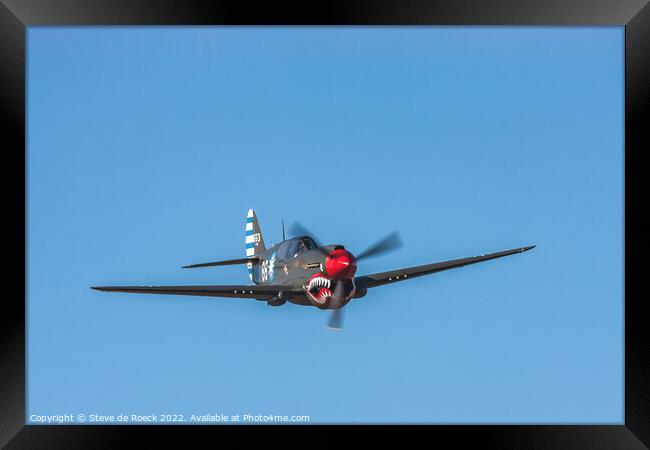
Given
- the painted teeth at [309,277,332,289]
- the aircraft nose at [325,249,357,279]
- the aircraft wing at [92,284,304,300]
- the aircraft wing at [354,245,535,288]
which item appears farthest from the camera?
the aircraft wing at [354,245,535,288]

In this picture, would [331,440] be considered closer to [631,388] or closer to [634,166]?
[631,388]

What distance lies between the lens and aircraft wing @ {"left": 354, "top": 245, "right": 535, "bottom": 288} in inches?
949

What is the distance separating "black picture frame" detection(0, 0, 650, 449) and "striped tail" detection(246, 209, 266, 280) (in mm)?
19066

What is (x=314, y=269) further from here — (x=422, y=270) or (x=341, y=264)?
(x=422, y=270)

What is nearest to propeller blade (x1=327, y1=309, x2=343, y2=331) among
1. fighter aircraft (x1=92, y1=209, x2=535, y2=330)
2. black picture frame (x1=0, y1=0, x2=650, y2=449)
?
fighter aircraft (x1=92, y1=209, x2=535, y2=330)

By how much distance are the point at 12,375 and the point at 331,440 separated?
6779 mm

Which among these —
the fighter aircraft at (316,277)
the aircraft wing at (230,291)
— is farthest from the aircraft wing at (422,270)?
the aircraft wing at (230,291)

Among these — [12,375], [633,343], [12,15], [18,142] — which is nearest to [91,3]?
[12,15]

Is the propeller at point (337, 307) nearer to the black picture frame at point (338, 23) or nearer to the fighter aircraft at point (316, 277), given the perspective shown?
the fighter aircraft at point (316, 277)

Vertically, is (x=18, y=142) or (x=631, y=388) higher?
(x=18, y=142)

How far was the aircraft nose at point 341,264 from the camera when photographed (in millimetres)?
21828

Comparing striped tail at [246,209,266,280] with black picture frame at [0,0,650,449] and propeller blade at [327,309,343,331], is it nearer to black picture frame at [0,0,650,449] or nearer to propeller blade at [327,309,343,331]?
propeller blade at [327,309,343,331]

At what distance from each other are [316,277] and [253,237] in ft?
48.5

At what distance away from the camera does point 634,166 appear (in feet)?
56.4
